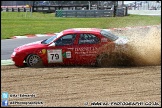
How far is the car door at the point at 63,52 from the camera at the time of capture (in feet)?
33.5

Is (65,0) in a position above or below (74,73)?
above

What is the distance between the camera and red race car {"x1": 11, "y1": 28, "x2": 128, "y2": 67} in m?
10.2

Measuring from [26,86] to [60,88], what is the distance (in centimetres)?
90

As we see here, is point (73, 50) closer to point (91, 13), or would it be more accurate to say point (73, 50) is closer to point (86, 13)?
point (91, 13)

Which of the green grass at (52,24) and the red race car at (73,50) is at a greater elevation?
the green grass at (52,24)

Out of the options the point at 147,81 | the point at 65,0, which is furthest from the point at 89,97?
the point at 65,0

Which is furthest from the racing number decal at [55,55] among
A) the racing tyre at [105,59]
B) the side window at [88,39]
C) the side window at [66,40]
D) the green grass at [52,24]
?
the green grass at [52,24]

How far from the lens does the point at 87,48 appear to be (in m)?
10.1

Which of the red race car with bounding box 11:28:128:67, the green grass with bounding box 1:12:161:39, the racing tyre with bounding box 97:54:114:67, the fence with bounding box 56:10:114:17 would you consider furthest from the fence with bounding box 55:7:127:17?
the racing tyre with bounding box 97:54:114:67

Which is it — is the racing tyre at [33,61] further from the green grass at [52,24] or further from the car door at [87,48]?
the green grass at [52,24]

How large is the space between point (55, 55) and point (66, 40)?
602 millimetres

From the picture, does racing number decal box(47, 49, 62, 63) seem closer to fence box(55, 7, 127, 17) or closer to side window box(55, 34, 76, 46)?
side window box(55, 34, 76, 46)

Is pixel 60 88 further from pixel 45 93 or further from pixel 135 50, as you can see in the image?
pixel 135 50

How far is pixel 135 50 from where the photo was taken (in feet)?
34.0
